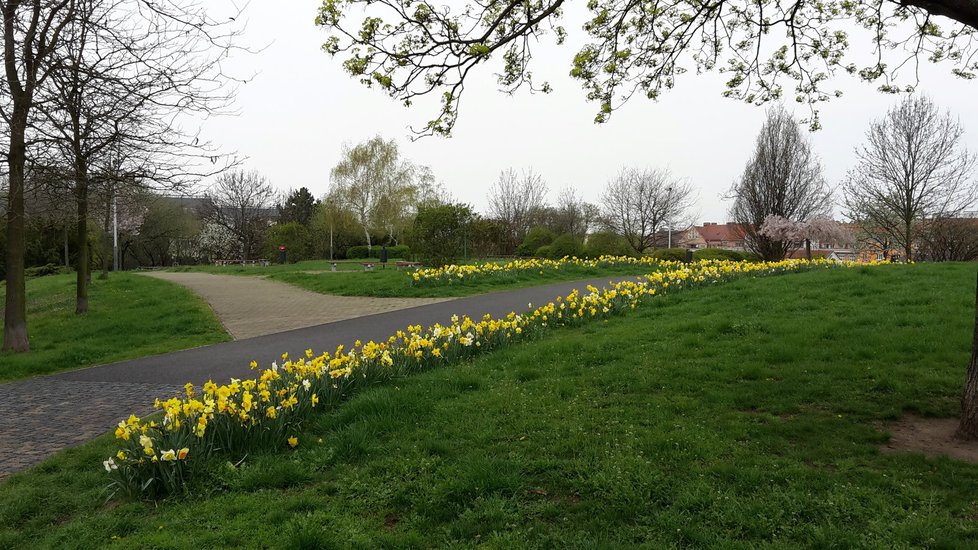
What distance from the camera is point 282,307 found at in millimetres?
13383

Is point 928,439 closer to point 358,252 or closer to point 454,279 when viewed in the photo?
point 454,279

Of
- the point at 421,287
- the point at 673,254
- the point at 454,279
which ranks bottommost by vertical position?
the point at 421,287

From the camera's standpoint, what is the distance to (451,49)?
4871 mm

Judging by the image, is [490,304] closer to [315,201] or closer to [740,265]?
[740,265]

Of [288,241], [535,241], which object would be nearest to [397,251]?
[288,241]

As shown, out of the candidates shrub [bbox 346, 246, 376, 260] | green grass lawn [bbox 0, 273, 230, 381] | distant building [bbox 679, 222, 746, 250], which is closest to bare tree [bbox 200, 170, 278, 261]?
shrub [bbox 346, 246, 376, 260]

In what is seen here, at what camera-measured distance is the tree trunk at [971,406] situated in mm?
3764

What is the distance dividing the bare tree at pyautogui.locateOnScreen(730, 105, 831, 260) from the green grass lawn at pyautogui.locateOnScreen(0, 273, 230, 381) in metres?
25.0

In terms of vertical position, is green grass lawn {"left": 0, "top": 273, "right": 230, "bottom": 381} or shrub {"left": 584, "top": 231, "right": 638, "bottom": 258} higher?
Result: shrub {"left": 584, "top": 231, "right": 638, "bottom": 258}

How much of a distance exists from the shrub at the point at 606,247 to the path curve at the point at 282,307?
518 inches

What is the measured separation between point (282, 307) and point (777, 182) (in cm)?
2430

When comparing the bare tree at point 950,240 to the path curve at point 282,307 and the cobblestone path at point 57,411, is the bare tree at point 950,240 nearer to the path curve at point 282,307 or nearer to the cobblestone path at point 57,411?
the path curve at point 282,307

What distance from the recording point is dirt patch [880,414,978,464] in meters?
3.63

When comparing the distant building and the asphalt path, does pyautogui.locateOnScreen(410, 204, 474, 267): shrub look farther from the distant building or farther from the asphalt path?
the distant building
